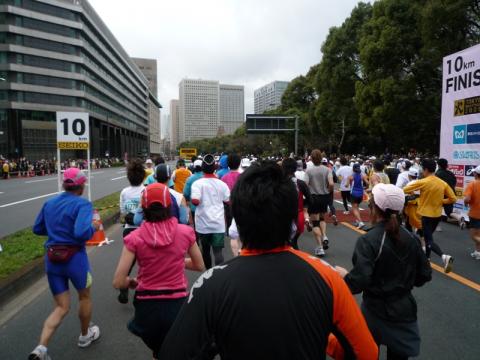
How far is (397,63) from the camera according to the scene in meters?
24.5

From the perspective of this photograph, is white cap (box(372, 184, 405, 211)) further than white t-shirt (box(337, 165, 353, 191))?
No

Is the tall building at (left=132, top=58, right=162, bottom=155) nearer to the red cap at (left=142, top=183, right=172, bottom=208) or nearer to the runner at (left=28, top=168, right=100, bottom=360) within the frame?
the runner at (left=28, top=168, right=100, bottom=360)

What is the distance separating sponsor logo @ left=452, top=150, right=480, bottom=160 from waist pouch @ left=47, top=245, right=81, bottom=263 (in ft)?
33.1

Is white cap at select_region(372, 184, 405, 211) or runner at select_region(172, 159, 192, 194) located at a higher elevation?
white cap at select_region(372, 184, 405, 211)

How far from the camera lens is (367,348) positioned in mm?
1440

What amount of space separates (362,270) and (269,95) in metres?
127

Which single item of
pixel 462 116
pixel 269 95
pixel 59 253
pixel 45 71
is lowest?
pixel 59 253

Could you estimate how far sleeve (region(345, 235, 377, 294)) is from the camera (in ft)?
8.16

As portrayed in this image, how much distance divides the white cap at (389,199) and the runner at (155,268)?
4.64ft

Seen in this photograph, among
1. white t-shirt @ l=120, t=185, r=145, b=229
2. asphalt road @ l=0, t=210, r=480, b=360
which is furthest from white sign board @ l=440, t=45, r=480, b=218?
white t-shirt @ l=120, t=185, r=145, b=229

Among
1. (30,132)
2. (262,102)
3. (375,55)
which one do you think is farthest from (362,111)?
(262,102)

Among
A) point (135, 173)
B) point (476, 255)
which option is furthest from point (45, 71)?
point (476, 255)

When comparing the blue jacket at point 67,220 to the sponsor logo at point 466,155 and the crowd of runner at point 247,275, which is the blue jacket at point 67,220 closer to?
the crowd of runner at point 247,275

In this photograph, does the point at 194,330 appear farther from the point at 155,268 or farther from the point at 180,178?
the point at 180,178
